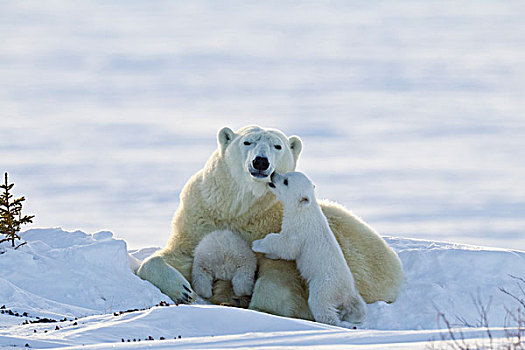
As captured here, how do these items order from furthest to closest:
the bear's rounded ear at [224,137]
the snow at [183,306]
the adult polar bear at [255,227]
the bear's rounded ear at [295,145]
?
1. the bear's rounded ear at [295,145]
2. the bear's rounded ear at [224,137]
3. the adult polar bear at [255,227]
4. the snow at [183,306]

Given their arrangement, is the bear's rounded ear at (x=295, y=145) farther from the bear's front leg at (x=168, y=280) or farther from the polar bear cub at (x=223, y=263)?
the bear's front leg at (x=168, y=280)

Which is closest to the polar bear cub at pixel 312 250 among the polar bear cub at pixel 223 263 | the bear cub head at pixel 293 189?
the bear cub head at pixel 293 189

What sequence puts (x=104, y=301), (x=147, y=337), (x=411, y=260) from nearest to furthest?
1. (x=147, y=337)
2. (x=104, y=301)
3. (x=411, y=260)

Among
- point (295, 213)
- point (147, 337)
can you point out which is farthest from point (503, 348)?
point (295, 213)

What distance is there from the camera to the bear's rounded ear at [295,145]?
8797mm

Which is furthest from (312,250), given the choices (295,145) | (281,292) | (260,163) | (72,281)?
(72,281)

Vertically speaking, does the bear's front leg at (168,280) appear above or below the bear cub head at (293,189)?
below

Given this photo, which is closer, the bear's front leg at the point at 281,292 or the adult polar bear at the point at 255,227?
the bear's front leg at the point at 281,292

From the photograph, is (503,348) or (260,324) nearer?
(503,348)

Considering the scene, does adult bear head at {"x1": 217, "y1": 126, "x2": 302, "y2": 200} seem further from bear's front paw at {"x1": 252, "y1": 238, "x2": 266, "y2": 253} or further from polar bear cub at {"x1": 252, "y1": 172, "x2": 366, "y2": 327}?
bear's front paw at {"x1": 252, "y1": 238, "x2": 266, "y2": 253}

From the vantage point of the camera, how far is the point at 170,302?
8.38 m

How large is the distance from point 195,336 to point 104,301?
8.57 ft

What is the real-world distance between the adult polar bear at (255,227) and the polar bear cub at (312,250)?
24 cm

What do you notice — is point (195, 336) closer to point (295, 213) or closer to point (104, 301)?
point (295, 213)
